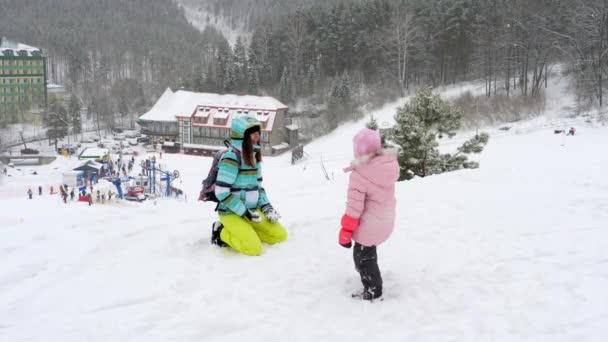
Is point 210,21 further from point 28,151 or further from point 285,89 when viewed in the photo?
point 28,151

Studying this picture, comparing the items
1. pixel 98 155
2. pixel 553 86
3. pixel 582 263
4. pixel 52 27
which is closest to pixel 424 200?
pixel 582 263

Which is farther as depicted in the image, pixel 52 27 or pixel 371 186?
pixel 52 27

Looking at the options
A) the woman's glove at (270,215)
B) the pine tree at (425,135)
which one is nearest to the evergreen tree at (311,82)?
the pine tree at (425,135)

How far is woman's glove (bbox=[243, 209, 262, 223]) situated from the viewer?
18.1 ft

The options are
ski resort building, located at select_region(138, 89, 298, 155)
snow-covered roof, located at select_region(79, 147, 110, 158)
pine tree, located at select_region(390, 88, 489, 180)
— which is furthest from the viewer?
ski resort building, located at select_region(138, 89, 298, 155)

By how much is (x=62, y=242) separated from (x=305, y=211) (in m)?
3.44

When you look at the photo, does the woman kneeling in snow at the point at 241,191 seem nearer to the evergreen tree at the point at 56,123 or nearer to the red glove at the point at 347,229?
the red glove at the point at 347,229

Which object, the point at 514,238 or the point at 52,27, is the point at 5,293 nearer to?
the point at 514,238

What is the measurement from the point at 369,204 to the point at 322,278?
1029 millimetres

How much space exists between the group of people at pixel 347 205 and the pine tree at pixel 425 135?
7936 millimetres

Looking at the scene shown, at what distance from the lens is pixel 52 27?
8950 centimetres

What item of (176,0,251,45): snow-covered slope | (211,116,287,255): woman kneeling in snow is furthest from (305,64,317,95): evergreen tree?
(176,0,251,45): snow-covered slope

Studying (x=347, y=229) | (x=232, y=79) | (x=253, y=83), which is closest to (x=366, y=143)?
(x=347, y=229)

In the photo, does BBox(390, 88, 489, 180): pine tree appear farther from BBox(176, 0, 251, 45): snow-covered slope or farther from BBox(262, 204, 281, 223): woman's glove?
BBox(176, 0, 251, 45): snow-covered slope
